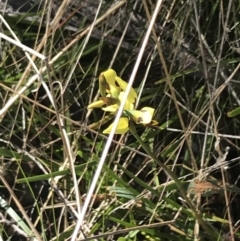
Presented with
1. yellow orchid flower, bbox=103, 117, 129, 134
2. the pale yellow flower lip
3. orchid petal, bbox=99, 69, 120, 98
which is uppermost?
orchid petal, bbox=99, 69, 120, 98

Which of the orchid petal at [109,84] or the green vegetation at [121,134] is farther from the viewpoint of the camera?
the green vegetation at [121,134]

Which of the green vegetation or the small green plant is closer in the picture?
the small green plant

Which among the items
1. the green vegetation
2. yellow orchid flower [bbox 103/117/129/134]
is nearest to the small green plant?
yellow orchid flower [bbox 103/117/129/134]

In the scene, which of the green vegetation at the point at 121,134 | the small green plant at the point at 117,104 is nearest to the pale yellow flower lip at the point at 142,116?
the small green plant at the point at 117,104

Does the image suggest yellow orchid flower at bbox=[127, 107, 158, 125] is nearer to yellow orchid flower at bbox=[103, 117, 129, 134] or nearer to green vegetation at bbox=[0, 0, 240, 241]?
yellow orchid flower at bbox=[103, 117, 129, 134]

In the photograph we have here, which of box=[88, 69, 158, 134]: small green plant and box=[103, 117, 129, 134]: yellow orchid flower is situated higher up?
box=[88, 69, 158, 134]: small green plant

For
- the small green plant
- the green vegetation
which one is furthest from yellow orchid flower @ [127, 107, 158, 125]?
the green vegetation

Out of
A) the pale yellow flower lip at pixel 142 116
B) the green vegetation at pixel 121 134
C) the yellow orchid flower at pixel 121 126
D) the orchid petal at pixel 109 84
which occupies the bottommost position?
the green vegetation at pixel 121 134

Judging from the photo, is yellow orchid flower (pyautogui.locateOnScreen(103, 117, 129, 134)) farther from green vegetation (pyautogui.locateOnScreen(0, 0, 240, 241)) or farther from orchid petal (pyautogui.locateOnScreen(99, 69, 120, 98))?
green vegetation (pyautogui.locateOnScreen(0, 0, 240, 241))

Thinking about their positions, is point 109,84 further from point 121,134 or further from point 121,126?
point 121,134

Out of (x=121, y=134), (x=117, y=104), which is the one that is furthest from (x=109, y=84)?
(x=121, y=134)

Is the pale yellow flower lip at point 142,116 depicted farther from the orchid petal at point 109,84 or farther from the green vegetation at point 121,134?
the green vegetation at point 121,134

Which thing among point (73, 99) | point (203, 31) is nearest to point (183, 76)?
point (203, 31)
